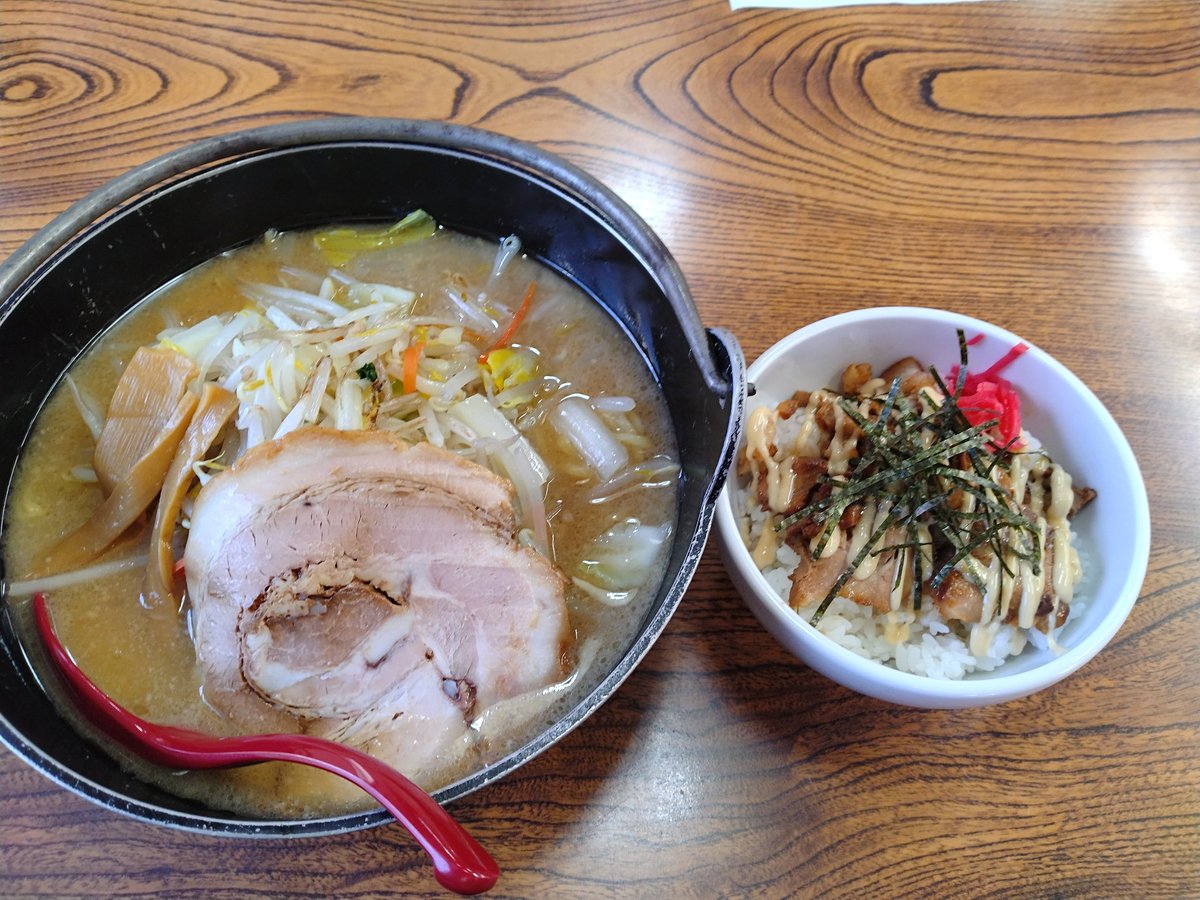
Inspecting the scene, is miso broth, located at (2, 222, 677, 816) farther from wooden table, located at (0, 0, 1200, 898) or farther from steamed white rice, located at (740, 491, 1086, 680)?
steamed white rice, located at (740, 491, 1086, 680)

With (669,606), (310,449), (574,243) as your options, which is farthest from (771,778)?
(574,243)

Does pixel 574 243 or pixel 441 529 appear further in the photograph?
pixel 574 243

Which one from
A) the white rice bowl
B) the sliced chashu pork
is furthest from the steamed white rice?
the sliced chashu pork

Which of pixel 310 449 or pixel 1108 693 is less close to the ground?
pixel 310 449

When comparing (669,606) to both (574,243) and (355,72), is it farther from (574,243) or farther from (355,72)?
(355,72)

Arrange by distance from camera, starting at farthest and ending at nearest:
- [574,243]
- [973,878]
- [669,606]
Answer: [574,243], [973,878], [669,606]

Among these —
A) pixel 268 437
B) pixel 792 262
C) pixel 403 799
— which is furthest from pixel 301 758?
pixel 792 262
